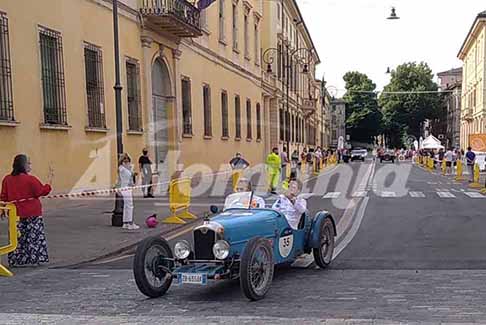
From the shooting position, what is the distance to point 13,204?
8961 mm

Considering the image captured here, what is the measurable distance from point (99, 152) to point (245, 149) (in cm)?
2081

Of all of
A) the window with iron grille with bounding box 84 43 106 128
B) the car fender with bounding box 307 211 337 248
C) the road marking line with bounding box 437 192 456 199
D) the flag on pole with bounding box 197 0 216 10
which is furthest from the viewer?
the flag on pole with bounding box 197 0 216 10

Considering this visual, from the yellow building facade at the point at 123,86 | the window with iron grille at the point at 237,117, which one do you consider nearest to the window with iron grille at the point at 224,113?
the yellow building facade at the point at 123,86

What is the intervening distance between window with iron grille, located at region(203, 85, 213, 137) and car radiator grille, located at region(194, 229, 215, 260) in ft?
75.0

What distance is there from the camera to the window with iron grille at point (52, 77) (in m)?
15.6

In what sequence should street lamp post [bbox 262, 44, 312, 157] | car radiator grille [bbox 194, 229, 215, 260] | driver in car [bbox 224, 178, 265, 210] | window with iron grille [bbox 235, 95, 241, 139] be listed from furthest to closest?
street lamp post [bbox 262, 44, 312, 157]
window with iron grille [bbox 235, 95, 241, 139]
driver in car [bbox 224, 178, 265, 210]
car radiator grille [bbox 194, 229, 215, 260]

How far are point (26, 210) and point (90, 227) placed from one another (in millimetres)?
4210

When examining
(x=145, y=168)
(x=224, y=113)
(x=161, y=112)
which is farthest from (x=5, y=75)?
(x=224, y=113)

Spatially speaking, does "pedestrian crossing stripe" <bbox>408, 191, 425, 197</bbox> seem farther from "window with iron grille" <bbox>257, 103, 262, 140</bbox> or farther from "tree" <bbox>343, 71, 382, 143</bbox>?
"tree" <bbox>343, 71, 382, 143</bbox>

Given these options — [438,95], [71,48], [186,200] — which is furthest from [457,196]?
[438,95]

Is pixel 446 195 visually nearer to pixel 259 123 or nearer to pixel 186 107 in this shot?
pixel 186 107

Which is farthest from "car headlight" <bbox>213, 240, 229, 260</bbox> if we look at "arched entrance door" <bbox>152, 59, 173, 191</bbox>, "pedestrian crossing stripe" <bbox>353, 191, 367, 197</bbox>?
"arched entrance door" <bbox>152, 59, 173, 191</bbox>

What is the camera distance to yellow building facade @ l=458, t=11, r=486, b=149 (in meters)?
62.2

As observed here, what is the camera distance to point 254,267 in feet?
22.1
